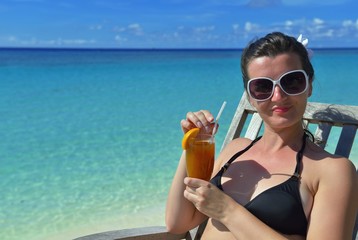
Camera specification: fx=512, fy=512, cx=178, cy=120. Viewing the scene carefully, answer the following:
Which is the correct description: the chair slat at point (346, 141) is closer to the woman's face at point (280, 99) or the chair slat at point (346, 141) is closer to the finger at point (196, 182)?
the woman's face at point (280, 99)

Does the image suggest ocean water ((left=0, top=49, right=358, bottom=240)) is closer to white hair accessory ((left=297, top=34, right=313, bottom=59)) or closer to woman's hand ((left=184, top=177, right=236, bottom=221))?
white hair accessory ((left=297, top=34, right=313, bottom=59))

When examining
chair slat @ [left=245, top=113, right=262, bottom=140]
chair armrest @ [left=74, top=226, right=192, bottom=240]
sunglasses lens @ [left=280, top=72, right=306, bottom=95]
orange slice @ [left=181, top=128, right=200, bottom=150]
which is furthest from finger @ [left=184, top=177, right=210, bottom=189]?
chair slat @ [left=245, top=113, right=262, bottom=140]

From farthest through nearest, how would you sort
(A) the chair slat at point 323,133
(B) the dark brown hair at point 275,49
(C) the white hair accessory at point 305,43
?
(A) the chair slat at point 323,133
(C) the white hair accessory at point 305,43
(B) the dark brown hair at point 275,49

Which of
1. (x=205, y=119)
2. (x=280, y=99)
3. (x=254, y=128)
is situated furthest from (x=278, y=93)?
(x=254, y=128)

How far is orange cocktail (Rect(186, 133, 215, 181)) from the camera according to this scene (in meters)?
1.76

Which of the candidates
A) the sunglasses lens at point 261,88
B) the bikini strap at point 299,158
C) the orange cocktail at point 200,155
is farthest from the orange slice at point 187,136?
the bikini strap at point 299,158

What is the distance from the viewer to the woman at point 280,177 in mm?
1723

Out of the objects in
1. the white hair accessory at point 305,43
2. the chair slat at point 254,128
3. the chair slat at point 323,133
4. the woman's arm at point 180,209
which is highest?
the white hair accessory at point 305,43

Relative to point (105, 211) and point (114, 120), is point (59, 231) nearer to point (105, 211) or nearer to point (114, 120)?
point (105, 211)

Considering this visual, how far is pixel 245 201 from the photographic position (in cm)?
195

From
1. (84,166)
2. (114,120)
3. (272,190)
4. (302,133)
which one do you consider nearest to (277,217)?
(272,190)

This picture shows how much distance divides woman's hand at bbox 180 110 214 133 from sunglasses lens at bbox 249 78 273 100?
18 cm

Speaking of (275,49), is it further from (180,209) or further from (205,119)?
(180,209)

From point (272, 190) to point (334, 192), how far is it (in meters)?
0.23
